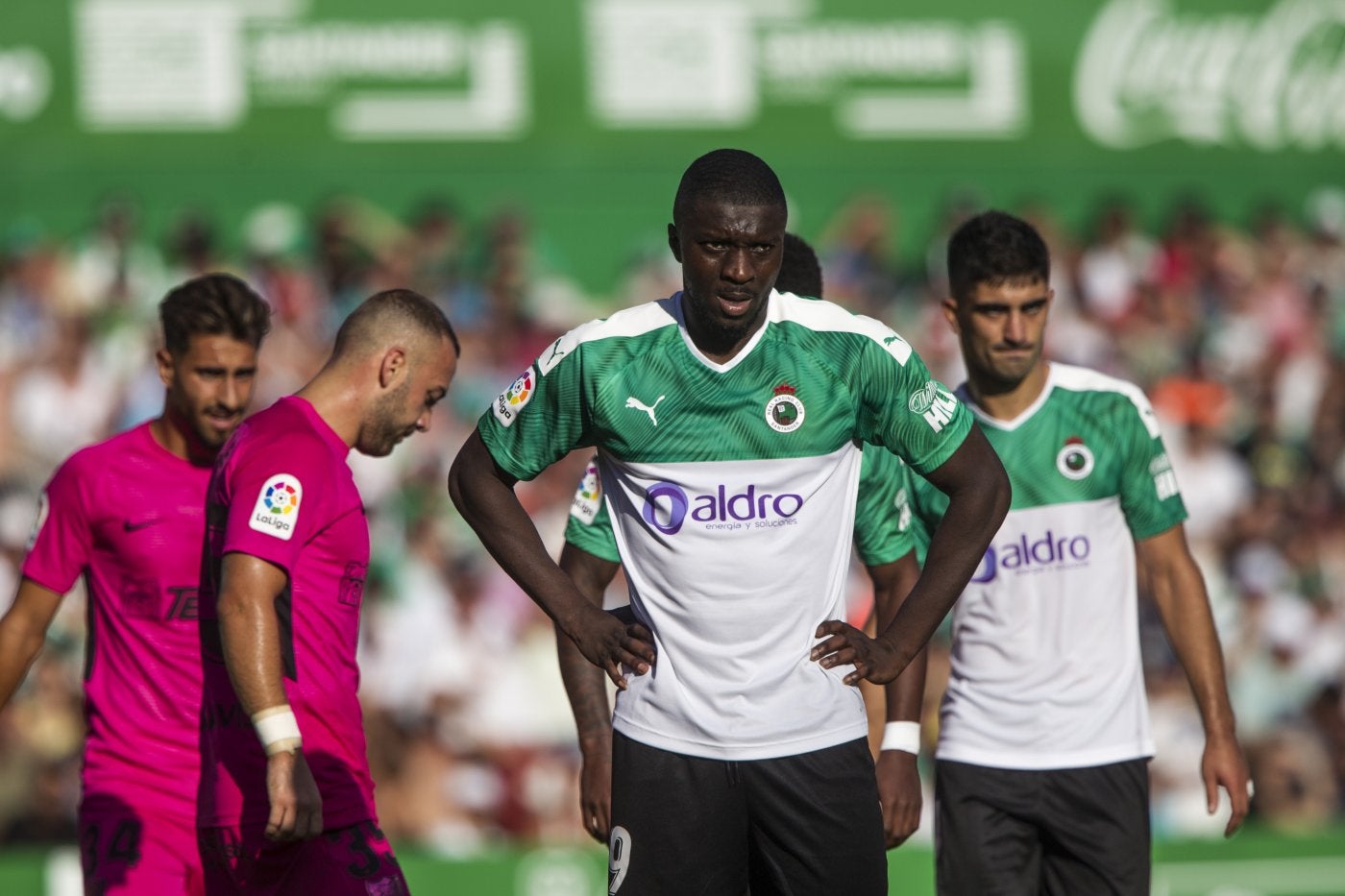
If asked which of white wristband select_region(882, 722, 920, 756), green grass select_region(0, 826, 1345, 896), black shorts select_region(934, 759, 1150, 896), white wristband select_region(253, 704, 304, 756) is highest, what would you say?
white wristband select_region(253, 704, 304, 756)

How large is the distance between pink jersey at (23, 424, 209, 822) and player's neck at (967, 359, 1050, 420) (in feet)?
8.81

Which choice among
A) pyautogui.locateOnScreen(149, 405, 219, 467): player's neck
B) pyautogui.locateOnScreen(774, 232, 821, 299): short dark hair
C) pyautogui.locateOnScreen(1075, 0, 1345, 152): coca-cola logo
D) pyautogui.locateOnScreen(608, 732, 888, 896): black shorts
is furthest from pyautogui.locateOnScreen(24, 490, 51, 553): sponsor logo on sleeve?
pyautogui.locateOnScreen(1075, 0, 1345, 152): coca-cola logo

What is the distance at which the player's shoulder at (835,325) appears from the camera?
14.7ft

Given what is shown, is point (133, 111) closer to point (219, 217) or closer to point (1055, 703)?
point (219, 217)

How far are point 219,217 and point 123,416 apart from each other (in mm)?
2740

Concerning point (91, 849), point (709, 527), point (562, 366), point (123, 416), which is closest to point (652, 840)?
point (709, 527)

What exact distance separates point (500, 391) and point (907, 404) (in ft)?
23.2

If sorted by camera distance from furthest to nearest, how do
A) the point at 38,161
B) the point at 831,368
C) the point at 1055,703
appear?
the point at 38,161 < the point at 1055,703 < the point at 831,368

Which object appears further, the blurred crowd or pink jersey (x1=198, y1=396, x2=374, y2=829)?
the blurred crowd

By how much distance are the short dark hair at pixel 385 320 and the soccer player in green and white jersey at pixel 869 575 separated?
80 centimetres

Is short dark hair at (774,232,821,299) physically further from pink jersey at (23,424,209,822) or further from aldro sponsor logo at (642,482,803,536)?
pink jersey at (23,424,209,822)

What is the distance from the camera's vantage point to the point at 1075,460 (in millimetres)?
5883

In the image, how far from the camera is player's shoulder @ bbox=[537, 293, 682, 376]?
14.7ft

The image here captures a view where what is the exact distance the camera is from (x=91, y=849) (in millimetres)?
5203
